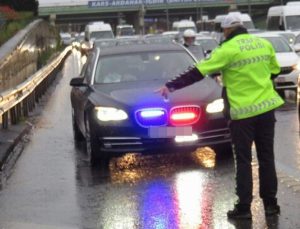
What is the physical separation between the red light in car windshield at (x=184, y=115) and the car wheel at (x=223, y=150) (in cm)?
57

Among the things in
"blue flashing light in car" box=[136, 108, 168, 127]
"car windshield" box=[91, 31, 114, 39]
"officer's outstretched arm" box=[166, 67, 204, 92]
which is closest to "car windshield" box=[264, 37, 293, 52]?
"blue flashing light in car" box=[136, 108, 168, 127]

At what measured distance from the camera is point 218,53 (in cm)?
657

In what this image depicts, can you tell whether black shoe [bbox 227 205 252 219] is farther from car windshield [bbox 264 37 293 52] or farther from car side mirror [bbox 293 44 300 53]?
car side mirror [bbox 293 44 300 53]

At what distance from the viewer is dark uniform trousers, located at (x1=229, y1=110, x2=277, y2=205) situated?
670 centimetres

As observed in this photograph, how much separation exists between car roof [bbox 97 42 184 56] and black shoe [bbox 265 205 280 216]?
15.6 feet

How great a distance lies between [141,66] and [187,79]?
163 inches

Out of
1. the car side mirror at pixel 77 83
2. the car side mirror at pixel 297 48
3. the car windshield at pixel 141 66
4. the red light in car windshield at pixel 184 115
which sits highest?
the car windshield at pixel 141 66

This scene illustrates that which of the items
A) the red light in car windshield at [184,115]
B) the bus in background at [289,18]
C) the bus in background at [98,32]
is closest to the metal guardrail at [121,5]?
the bus in background at [98,32]

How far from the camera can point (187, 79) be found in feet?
22.0

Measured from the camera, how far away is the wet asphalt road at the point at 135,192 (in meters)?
6.84

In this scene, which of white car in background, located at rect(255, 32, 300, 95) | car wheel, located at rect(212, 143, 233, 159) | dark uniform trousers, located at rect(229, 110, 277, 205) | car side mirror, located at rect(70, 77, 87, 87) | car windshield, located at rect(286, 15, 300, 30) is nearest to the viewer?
dark uniform trousers, located at rect(229, 110, 277, 205)

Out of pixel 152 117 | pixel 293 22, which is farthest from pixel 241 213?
pixel 293 22

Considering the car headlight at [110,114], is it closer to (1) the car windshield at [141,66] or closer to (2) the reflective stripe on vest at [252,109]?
(1) the car windshield at [141,66]

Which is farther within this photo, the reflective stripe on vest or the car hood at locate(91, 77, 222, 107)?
the car hood at locate(91, 77, 222, 107)
